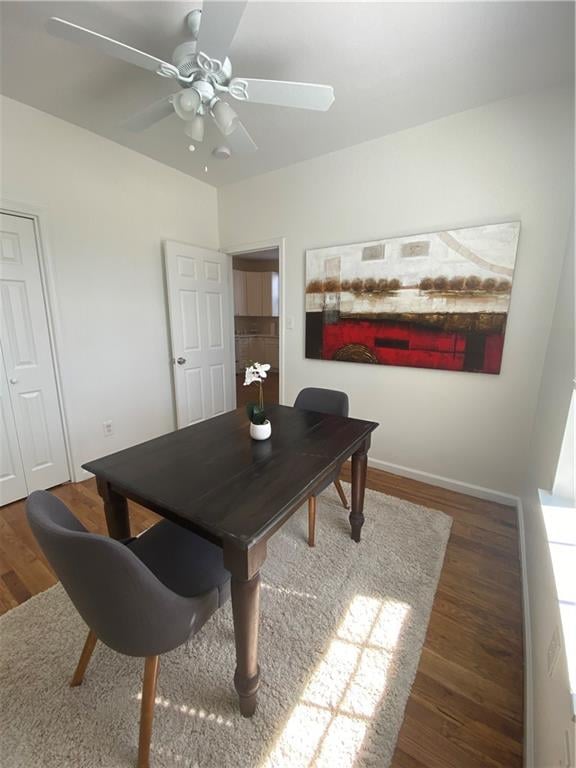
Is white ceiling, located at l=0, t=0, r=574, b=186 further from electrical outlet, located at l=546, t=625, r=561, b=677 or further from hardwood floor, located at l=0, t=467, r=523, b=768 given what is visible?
hardwood floor, located at l=0, t=467, r=523, b=768

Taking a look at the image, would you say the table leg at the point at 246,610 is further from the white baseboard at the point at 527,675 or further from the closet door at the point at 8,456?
the closet door at the point at 8,456

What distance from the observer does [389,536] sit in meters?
1.95

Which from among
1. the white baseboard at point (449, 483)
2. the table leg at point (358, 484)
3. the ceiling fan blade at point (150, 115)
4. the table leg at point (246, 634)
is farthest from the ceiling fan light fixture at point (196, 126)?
the white baseboard at point (449, 483)

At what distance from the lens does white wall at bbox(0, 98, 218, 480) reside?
86.9 inches

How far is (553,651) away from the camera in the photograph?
886 millimetres

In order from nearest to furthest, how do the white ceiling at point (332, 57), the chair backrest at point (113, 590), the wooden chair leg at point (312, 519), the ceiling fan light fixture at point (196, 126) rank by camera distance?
the chair backrest at point (113, 590), the white ceiling at point (332, 57), the ceiling fan light fixture at point (196, 126), the wooden chair leg at point (312, 519)

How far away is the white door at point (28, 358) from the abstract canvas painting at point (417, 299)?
211cm

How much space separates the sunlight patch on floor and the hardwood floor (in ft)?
0.41

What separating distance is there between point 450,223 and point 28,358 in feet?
10.3

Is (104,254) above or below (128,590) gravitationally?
above

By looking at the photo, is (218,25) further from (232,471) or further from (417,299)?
(417,299)

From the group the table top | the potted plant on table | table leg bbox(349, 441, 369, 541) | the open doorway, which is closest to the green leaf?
the potted plant on table

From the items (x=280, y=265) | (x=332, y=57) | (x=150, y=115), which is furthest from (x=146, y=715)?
(x=280, y=265)

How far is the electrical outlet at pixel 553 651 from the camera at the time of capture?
0.85 meters
